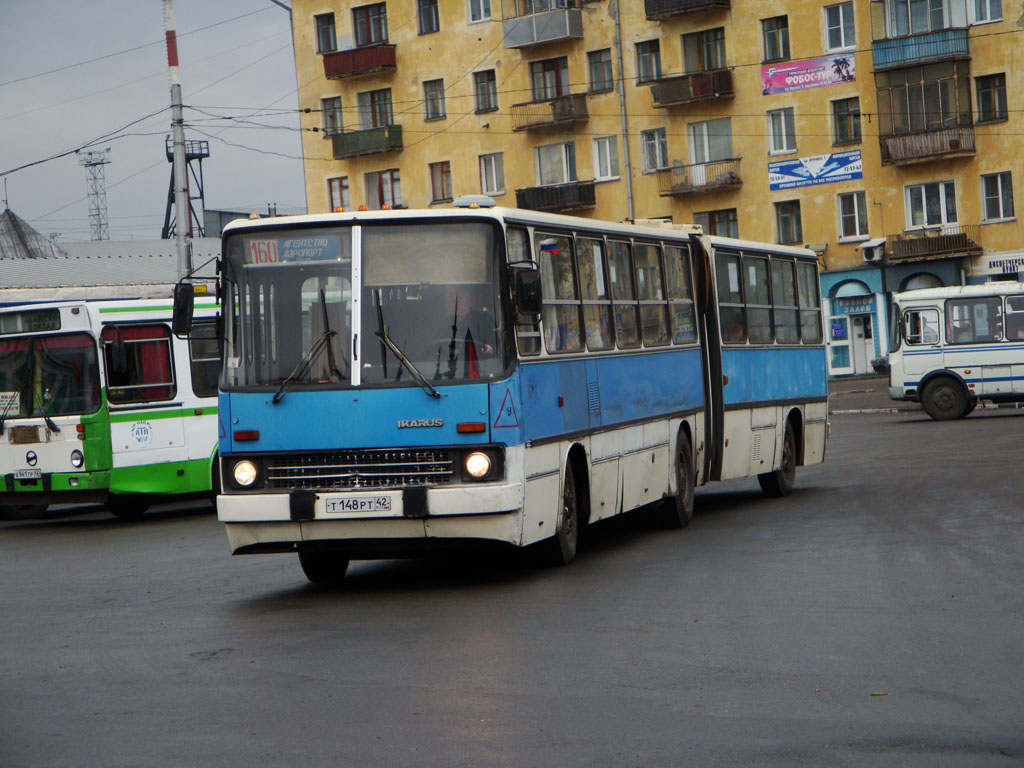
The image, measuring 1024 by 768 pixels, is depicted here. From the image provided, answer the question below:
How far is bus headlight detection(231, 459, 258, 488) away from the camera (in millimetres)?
11461

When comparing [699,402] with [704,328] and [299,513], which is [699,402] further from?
[299,513]

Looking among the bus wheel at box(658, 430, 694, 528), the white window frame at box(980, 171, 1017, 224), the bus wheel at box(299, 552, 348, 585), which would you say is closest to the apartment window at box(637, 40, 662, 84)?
the white window frame at box(980, 171, 1017, 224)

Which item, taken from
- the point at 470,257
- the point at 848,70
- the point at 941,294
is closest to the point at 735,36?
the point at 848,70

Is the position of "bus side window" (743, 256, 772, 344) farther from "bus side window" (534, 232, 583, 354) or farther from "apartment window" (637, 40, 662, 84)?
"apartment window" (637, 40, 662, 84)

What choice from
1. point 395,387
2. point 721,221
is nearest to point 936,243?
point 721,221

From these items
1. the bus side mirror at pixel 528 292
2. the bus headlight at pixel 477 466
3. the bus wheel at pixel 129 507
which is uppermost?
the bus side mirror at pixel 528 292

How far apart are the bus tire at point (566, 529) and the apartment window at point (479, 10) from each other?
169 ft

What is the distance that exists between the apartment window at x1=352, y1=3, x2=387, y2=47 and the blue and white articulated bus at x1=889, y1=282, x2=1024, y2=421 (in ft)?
113

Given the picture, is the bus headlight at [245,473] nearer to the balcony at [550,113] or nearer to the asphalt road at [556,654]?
the asphalt road at [556,654]

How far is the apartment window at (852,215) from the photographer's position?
180 ft

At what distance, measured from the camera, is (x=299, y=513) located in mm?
11227

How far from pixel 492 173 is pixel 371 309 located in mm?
52403

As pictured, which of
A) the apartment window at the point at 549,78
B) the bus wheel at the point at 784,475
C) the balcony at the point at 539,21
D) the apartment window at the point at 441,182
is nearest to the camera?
the bus wheel at the point at 784,475

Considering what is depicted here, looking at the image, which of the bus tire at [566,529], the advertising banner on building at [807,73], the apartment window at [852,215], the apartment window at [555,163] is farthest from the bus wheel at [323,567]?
the apartment window at [555,163]
